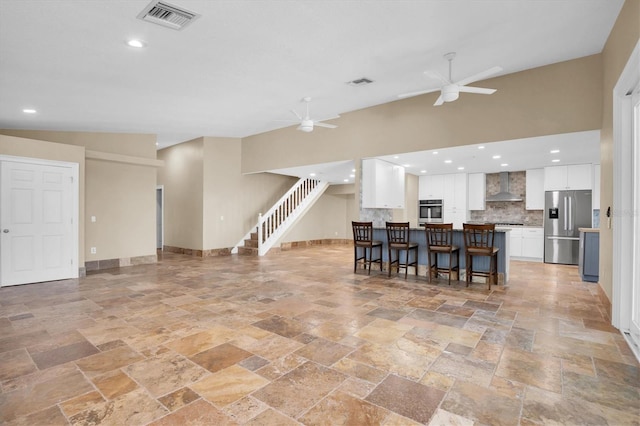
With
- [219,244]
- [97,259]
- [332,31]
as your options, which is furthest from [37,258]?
[332,31]

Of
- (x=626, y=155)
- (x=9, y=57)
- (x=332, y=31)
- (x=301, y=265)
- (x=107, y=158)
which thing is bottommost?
(x=301, y=265)

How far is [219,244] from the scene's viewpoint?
9383mm

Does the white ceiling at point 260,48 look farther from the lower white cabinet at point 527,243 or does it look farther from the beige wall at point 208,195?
the lower white cabinet at point 527,243

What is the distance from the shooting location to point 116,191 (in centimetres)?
750

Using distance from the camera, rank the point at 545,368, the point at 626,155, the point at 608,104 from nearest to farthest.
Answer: the point at 545,368 < the point at 626,155 < the point at 608,104

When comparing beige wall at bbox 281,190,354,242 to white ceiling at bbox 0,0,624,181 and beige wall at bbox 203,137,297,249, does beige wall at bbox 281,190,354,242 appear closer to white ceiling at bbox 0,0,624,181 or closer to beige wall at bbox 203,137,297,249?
beige wall at bbox 203,137,297,249

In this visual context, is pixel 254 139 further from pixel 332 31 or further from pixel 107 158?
pixel 332 31

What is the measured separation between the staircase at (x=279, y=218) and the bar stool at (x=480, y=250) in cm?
553

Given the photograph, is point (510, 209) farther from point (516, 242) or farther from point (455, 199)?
point (455, 199)

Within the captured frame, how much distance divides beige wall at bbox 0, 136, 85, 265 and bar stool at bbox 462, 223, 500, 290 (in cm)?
688

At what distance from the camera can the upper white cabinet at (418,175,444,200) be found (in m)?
9.56

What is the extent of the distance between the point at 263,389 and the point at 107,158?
22.3 ft

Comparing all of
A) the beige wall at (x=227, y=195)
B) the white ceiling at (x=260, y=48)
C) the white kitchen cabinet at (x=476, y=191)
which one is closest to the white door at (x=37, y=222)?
the white ceiling at (x=260, y=48)

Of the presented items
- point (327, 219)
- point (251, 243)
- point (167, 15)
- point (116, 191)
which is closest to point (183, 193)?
point (116, 191)
